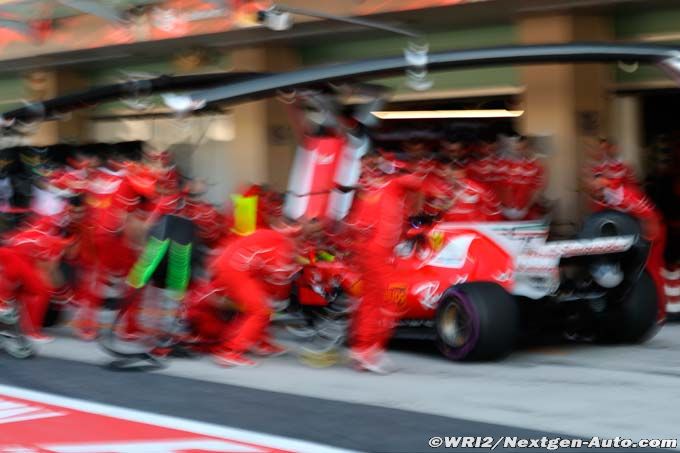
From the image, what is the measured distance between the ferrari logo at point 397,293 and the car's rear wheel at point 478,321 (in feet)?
1.61

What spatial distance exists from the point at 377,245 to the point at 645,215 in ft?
10.9

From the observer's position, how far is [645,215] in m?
11.2

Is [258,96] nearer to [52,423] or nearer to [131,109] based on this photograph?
[52,423]

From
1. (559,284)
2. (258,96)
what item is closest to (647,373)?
(559,284)

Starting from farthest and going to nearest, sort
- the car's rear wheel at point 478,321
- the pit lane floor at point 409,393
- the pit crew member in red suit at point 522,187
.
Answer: the pit crew member in red suit at point 522,187 < the car's rear wheel at point 478,321 < the pit lane floor at point 409,393

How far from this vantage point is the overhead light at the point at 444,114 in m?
15.2

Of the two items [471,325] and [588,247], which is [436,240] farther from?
[588,247]

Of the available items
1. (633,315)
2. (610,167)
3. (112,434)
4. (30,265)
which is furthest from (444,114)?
(112,434)

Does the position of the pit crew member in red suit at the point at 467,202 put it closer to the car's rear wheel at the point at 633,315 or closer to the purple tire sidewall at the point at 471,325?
the purple tire sidewall at the point at 471,325

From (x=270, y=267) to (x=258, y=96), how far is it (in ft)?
6.53

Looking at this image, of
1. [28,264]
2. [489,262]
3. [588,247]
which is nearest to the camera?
[588,247]

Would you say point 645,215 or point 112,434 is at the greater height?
point 645,215

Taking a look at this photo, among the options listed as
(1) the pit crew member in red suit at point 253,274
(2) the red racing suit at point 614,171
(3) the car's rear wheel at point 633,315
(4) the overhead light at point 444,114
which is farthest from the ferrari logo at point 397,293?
(4) the overhead light at point 444,114

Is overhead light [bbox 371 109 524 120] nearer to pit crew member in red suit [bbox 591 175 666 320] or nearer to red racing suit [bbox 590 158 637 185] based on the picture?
red racing suit [bbox 590 158 637 185]
